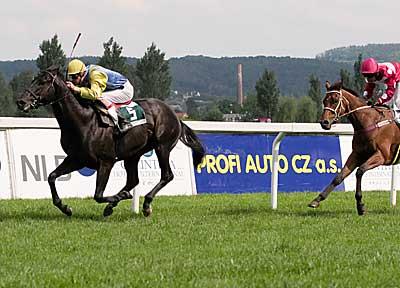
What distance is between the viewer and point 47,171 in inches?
520

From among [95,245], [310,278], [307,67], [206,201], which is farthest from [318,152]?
[307,67]

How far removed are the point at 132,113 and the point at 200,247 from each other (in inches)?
122

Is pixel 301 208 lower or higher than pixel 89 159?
lower

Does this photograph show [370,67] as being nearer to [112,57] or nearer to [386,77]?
[386,77]

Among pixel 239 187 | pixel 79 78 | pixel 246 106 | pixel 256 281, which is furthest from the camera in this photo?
pixel 246 106

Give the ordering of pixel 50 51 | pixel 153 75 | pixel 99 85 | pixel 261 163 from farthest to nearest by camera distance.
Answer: pixel 153 75 → pixel 50 51 → pixel 261 163 → pixel 99 85

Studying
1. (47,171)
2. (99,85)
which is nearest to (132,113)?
(99,85)

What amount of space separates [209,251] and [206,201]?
18.6 ft

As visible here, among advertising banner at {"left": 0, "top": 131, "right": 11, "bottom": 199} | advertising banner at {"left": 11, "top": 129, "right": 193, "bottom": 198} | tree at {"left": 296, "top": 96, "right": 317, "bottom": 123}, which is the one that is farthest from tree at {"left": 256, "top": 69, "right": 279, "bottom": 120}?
advertising banner at {"left": 0, "top": 131, "right": 11, "bottom": 199}

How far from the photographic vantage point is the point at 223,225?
9039mm

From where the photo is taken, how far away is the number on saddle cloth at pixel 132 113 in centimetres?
981

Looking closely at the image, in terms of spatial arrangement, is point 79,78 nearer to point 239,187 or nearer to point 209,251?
point 209,251

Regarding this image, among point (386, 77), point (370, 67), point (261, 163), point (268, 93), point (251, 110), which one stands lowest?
point (251, 110)

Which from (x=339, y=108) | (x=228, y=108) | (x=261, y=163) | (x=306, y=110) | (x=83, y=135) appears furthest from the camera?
(x=228, y=108)
